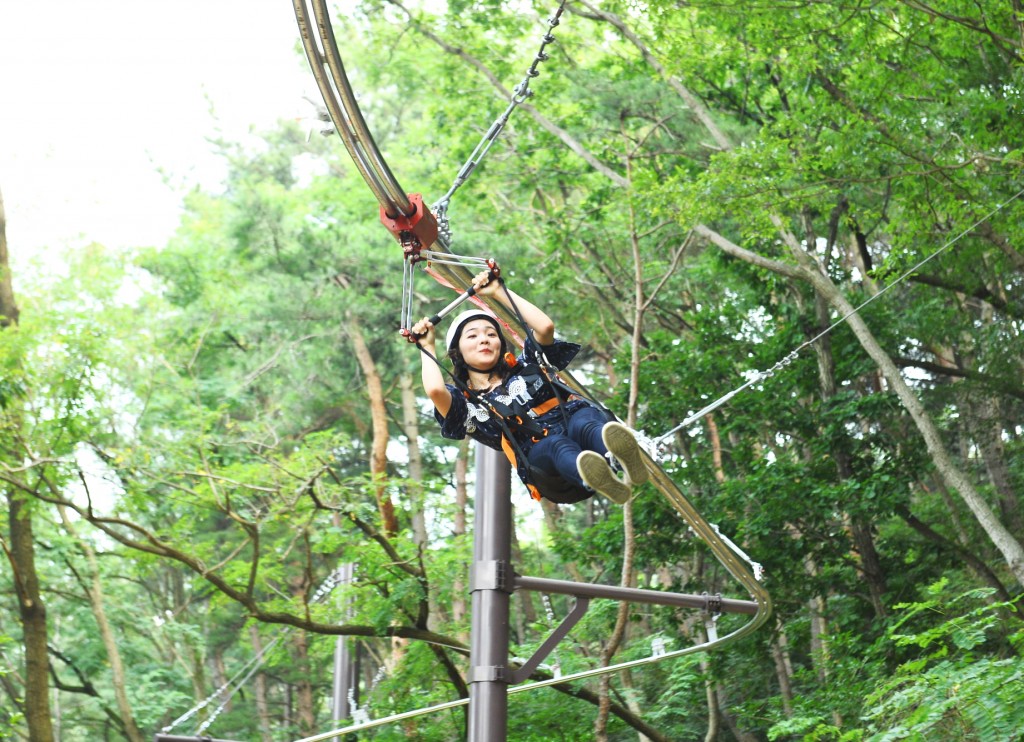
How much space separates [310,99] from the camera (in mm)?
5871

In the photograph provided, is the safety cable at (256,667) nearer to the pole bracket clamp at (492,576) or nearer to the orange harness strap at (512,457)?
the pole bracket clamp at (492,576)

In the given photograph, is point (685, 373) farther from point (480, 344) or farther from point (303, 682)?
point (303, 682)

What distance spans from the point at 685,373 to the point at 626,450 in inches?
320

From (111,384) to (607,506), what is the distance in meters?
8.03

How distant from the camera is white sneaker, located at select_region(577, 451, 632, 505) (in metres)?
5.24

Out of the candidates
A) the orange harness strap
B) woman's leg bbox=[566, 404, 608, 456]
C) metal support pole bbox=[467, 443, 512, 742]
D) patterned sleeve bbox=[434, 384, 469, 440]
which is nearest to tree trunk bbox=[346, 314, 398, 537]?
metal support pole bbox=[467, 443, 512, 742]

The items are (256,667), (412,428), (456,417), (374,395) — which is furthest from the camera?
(412,428)

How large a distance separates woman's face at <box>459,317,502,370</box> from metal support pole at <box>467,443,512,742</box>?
0.52 m

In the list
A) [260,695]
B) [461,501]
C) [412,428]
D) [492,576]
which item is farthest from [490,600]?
[260,695]

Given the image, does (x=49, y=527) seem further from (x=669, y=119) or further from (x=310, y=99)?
(x=310, y=99)

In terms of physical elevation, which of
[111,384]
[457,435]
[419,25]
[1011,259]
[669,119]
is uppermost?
[419,25]

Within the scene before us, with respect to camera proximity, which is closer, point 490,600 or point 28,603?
point 490,600

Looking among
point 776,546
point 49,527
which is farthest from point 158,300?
point 776,546

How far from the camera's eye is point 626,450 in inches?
207
